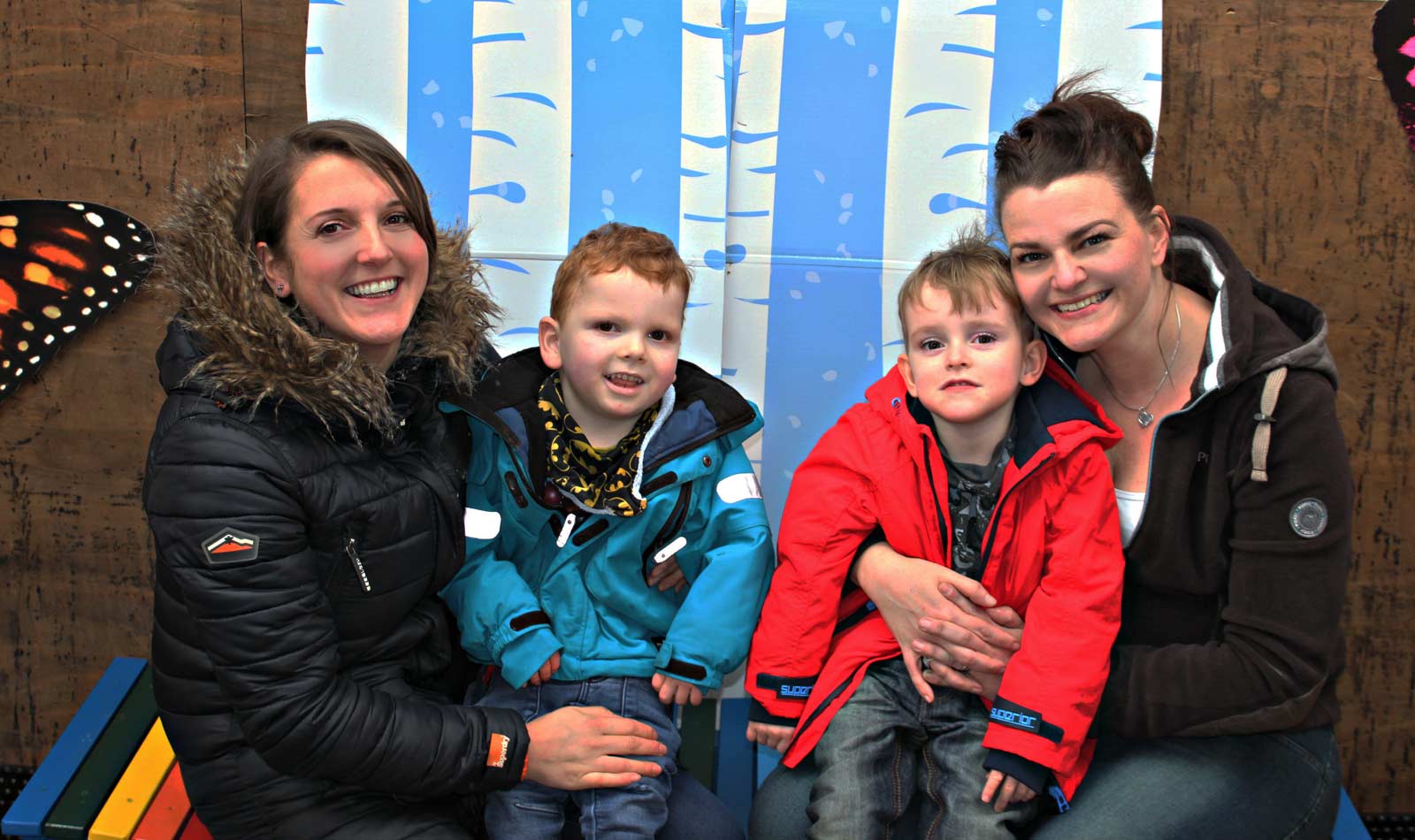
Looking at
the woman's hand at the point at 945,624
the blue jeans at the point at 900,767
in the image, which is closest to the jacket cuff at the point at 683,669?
the blue jeans at the point at 900,767

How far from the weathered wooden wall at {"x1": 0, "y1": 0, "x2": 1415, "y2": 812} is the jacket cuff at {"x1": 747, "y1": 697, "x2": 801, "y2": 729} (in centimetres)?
156

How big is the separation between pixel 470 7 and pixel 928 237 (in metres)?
1.16

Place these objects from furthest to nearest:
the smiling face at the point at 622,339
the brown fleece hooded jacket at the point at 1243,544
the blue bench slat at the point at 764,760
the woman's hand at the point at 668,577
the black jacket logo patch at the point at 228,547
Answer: the blue bench slat at the point at 764,760 < the woman's hand at the point at 668,577 < the smiling face at the point at 622,339 < the brown fleece hooded jacket at the point at 1243,544 < the black jacket logo patch at the point at 228,547

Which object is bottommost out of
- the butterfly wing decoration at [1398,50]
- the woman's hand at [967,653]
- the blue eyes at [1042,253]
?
the woman's hand at [967,653]

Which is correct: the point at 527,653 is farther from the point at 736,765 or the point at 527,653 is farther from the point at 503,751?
the point at 736,765

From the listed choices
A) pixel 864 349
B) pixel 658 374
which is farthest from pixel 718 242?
pixel 658 374

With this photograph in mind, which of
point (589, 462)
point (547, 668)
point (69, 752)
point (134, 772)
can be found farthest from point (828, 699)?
point (69, 752)

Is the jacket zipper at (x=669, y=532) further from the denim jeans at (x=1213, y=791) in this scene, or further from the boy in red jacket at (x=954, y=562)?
the denim jeans at (x=1213, y=791)

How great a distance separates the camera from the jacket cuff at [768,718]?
1.81m

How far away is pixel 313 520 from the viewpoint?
1584mm

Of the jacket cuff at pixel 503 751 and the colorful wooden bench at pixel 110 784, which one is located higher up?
the jacket cuff at pixel 503 751

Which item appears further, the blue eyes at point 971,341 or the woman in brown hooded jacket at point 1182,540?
the blue eyes at point 971,341

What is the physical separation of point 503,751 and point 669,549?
0.45 meters

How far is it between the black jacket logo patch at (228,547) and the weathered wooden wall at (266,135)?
50.0 inches
